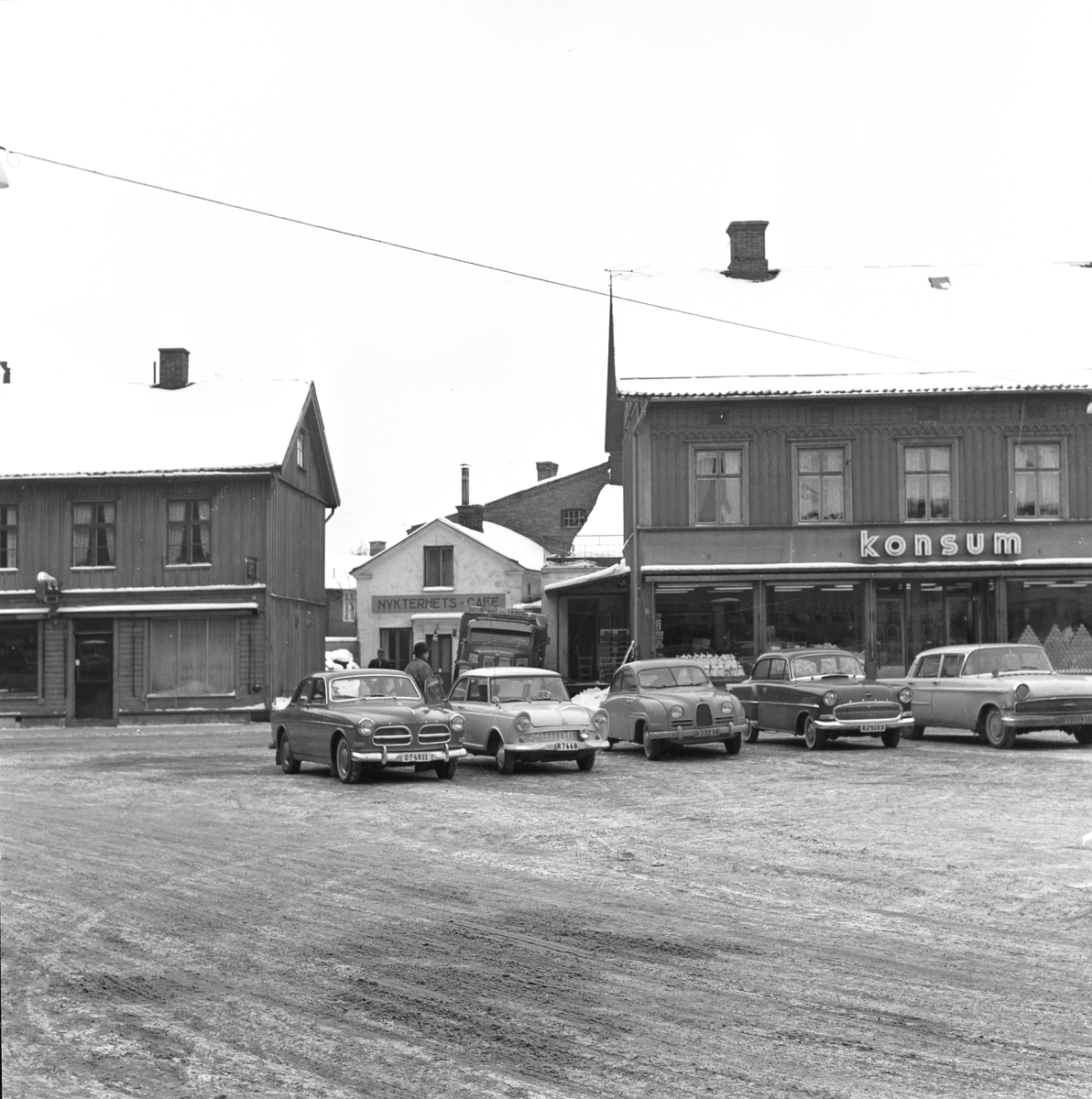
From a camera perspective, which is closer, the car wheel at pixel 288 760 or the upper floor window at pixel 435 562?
the car wheel at pixel 288 760

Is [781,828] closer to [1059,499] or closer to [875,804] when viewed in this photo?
[875,804]

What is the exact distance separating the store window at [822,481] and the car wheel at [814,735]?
11.0 metres

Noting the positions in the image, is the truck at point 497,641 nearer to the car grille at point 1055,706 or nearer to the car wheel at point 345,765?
the car grille at point 1055,706

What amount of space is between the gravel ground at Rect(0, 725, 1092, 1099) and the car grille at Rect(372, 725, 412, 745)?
75.3 inches

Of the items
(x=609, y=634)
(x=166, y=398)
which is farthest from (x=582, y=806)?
(x=166, y=398)

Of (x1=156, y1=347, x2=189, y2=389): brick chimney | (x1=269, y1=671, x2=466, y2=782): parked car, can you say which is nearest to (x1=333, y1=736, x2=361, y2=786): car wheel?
(x1=269, y1=671, x2=466, y2=782): parked car

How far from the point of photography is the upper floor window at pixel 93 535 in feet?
119

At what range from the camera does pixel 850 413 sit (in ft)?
107

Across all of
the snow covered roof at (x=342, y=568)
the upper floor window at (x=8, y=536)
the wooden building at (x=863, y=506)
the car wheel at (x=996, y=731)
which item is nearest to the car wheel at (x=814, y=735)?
the car wheel at (x=996, y=731)

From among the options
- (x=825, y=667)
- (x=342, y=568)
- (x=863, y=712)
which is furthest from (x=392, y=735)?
(x=342, y=568)

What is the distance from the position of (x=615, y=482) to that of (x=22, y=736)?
38.1 m

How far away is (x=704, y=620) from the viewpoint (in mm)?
32250

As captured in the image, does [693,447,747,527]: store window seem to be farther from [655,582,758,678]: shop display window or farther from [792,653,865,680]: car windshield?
[792,653,865,680]: car windshield

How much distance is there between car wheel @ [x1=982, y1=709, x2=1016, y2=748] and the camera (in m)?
21.2
